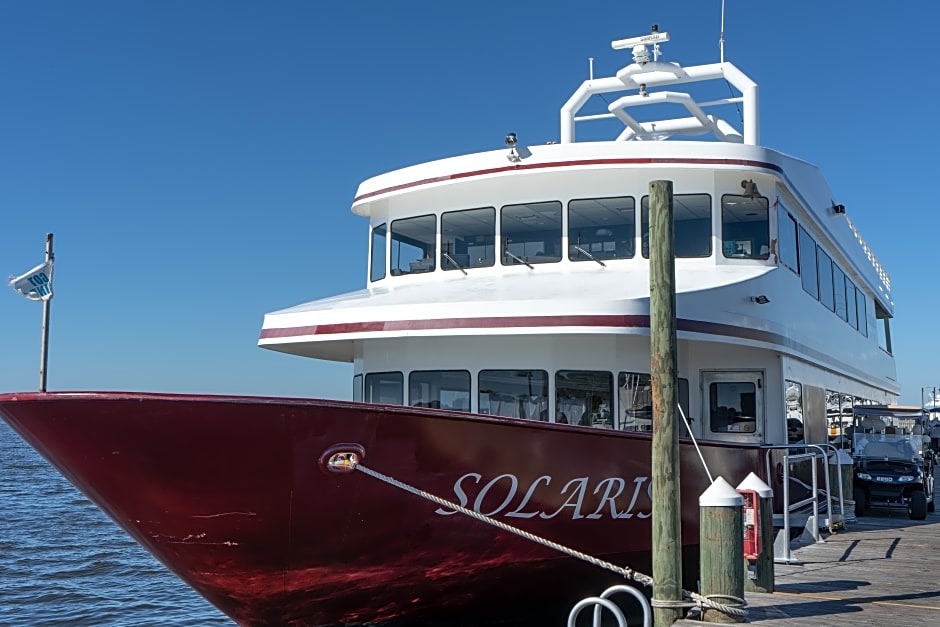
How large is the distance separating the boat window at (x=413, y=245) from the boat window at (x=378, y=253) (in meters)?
0.21

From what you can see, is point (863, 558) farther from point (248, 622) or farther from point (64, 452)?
point (64, 452)

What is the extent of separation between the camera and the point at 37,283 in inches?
244

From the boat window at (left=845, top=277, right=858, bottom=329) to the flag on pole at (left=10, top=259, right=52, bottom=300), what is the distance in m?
13.0

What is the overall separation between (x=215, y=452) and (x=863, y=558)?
21.3 feet

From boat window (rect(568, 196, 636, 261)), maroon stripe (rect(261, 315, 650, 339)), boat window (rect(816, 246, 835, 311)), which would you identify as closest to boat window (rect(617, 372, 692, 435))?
maroon stripe (rect(261, 315, 650, 339))

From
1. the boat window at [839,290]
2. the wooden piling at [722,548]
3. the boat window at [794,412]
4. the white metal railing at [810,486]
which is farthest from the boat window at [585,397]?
the boat window at [839,290]

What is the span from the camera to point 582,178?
31.8ft

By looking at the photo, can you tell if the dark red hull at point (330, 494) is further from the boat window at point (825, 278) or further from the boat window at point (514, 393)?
the boat window at point (825, 278)

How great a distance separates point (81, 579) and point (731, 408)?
419 inches

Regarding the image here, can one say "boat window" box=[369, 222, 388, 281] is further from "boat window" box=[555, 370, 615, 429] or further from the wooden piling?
the wooden piling

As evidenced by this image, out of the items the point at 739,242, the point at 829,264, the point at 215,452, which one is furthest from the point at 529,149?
the point at 829,264

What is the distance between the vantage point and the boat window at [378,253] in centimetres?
1082

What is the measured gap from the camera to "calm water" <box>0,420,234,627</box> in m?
12.7

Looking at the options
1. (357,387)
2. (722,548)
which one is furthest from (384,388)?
(722,548)
